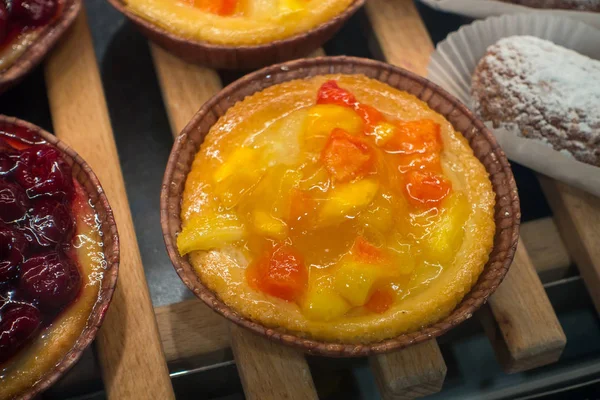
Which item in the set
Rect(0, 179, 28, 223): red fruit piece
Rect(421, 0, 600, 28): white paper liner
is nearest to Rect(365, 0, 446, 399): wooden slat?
Rect(421, 0, 600, 28): white paper liner

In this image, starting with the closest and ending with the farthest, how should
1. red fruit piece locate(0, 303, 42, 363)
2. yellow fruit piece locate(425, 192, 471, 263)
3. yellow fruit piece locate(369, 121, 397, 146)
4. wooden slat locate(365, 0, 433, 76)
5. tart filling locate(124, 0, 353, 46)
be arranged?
red fruit piece locate(0, 303, 42, 363)
yellow fruit piece locate(425, 192, 471, 263)
yellow fruit piece locate(369, 121, 397, 146)
tart filling locate(124, 0, 353, 46)
wooden slat locate(365, 0, 433, 76)

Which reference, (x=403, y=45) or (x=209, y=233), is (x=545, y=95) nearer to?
(x=403, y=45)

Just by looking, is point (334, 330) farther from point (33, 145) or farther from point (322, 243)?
point (33, 145)

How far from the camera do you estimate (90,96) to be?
2012 millimetres

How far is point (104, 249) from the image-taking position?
158 centimetres

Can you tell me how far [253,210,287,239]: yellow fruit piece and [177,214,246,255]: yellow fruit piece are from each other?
0.06 m

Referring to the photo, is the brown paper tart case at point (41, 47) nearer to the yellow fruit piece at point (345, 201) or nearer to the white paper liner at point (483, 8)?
the yellow fruit piece at point (345, 201)

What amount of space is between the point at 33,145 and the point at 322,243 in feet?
2.69

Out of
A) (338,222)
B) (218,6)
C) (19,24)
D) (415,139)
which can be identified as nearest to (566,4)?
(415,139)

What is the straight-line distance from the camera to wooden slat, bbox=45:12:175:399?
1616mm

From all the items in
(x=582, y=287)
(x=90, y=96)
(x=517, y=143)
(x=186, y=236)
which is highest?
(x=90, y=96)

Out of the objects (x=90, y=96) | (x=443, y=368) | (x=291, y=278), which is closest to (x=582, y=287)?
(x=443, y=368)

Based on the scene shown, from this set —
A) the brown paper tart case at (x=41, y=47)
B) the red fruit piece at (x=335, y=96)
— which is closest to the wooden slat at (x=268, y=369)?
the red fruit piece at (x=335, y=96)

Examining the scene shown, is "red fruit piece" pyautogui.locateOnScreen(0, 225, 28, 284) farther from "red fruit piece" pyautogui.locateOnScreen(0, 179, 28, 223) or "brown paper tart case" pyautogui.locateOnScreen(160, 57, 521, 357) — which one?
"brown paper tart case" pyautogui.locateOnScreen(160, 57, 521, 357)
